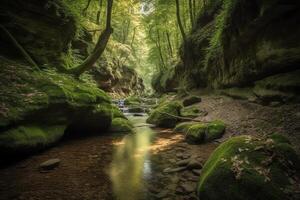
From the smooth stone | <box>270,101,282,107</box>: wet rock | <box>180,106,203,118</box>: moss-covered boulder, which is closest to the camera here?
the smooth stone

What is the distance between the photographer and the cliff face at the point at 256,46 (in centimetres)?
724

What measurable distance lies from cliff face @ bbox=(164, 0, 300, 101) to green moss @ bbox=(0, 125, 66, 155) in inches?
323

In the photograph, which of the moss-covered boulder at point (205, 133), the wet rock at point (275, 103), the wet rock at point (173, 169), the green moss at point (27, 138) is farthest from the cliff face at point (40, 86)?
the wet rock at point (275, 103)

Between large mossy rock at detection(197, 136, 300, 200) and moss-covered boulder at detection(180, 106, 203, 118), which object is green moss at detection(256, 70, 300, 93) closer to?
large mossy rock at detection(197, 136, 300, 200)

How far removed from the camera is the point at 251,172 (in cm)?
387

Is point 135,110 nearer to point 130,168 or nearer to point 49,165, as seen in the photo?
point 130,168

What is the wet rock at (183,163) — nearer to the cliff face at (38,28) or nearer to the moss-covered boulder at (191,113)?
the moss-covered boulder at (191,113)

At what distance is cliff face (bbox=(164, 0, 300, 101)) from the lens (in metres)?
7.24

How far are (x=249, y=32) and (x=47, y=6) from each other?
9.15 m

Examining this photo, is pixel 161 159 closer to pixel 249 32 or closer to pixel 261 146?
pixel 261 146

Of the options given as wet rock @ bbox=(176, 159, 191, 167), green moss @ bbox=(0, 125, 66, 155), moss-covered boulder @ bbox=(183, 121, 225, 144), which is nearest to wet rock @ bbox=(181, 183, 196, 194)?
wet rock @ bbox=(176, 159, 191, 167)

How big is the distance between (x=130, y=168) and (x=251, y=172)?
3.41m

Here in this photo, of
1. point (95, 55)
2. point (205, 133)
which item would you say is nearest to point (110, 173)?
point (205, 133)

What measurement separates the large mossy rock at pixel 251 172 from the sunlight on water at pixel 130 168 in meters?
1.52
